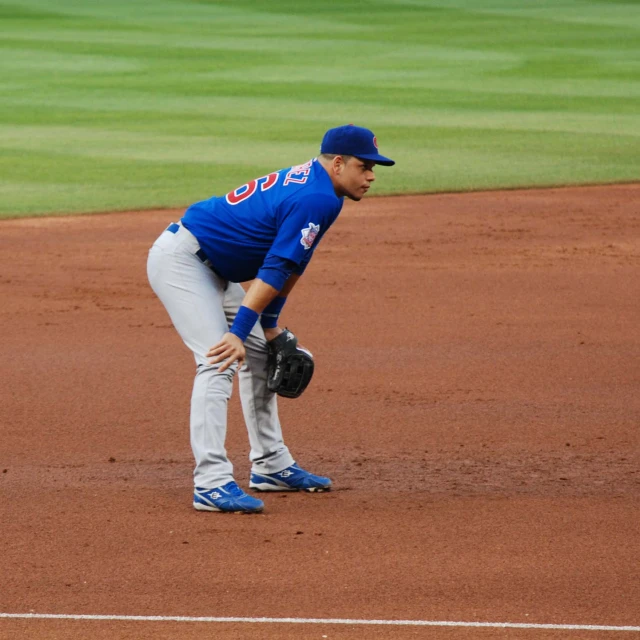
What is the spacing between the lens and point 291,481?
6.15 metres

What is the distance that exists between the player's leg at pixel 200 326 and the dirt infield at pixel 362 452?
0.89 ft

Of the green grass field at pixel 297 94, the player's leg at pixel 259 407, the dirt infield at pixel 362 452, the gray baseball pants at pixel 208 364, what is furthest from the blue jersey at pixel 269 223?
the green grass field at pixel 297 94

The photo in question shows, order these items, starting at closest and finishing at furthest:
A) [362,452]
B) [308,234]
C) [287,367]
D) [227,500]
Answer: [308,234]
[227,500]
[287,367]
[362,452]

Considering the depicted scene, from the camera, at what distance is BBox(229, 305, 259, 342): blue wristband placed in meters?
5.61

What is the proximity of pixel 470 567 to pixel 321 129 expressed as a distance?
51.9 ft

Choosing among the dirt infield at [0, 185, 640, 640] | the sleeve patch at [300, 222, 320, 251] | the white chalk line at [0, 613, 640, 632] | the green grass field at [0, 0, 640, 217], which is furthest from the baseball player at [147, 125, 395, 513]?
the green grass field at [0, 0, 640, 217]

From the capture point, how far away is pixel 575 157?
18.3m

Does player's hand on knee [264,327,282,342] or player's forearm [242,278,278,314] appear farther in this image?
player's hand on knee [264,327,282,342]

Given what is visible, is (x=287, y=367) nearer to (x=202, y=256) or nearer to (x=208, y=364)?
(x=208, y=364)

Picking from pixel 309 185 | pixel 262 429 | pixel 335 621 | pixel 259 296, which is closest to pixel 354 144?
pixel 309 185

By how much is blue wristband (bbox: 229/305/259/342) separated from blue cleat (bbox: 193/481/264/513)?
72 centimetres

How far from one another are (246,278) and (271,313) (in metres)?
0.24

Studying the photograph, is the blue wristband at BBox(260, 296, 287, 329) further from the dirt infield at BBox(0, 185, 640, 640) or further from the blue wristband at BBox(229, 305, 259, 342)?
the dirt infield at BBox(0, 185, 640, 640)

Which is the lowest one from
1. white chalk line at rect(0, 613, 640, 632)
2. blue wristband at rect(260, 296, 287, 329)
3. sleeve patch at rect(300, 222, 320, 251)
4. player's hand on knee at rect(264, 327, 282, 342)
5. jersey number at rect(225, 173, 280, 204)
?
white chalk line at rect(0, 613, 640, 632)
